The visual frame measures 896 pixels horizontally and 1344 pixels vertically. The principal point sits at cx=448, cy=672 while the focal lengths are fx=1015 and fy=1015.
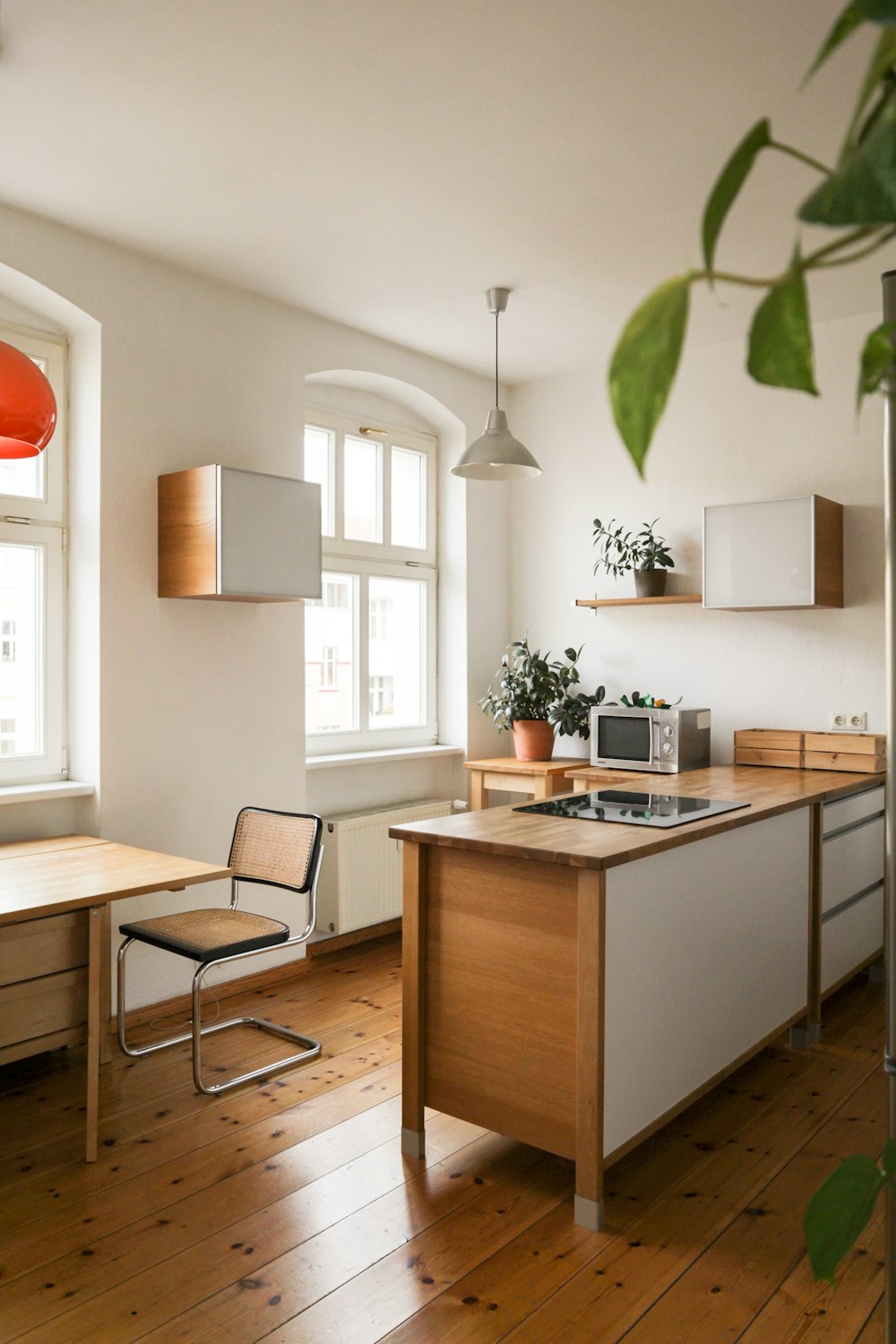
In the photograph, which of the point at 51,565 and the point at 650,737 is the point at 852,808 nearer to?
the point at 650,737

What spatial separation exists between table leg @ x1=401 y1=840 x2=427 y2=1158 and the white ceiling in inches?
80.3

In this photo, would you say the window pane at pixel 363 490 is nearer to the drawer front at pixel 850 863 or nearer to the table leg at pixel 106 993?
the table leg at pixel 106 993

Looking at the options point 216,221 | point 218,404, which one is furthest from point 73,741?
point 216,221

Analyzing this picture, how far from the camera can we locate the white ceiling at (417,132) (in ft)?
7.92

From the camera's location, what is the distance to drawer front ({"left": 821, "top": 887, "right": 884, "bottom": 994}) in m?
3.67

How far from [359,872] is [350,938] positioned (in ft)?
1.17

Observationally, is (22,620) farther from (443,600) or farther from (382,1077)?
(443,600)

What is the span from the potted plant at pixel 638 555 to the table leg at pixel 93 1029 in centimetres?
304

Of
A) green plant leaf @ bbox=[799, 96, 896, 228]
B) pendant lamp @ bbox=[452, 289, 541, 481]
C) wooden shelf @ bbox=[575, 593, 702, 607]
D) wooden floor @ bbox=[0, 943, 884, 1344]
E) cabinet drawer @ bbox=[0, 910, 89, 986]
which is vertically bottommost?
wooden floor @ bbox=[0, 943, 884, 1344]

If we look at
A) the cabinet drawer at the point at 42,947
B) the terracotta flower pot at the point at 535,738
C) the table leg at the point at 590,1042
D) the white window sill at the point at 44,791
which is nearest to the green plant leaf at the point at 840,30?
the table leg at the point at 590,1042

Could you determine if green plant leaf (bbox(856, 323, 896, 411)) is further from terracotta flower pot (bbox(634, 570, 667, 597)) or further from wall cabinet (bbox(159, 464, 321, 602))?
terracotta flower pot (bbox(634, 570, 667, 597))

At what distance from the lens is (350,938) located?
4.73m

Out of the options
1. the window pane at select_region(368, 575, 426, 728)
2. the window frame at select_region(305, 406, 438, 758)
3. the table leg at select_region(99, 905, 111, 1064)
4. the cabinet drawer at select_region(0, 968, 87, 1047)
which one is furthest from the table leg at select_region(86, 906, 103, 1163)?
the window pane at select_region(368, 575, 426, 728)

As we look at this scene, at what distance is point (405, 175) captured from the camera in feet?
10.4
